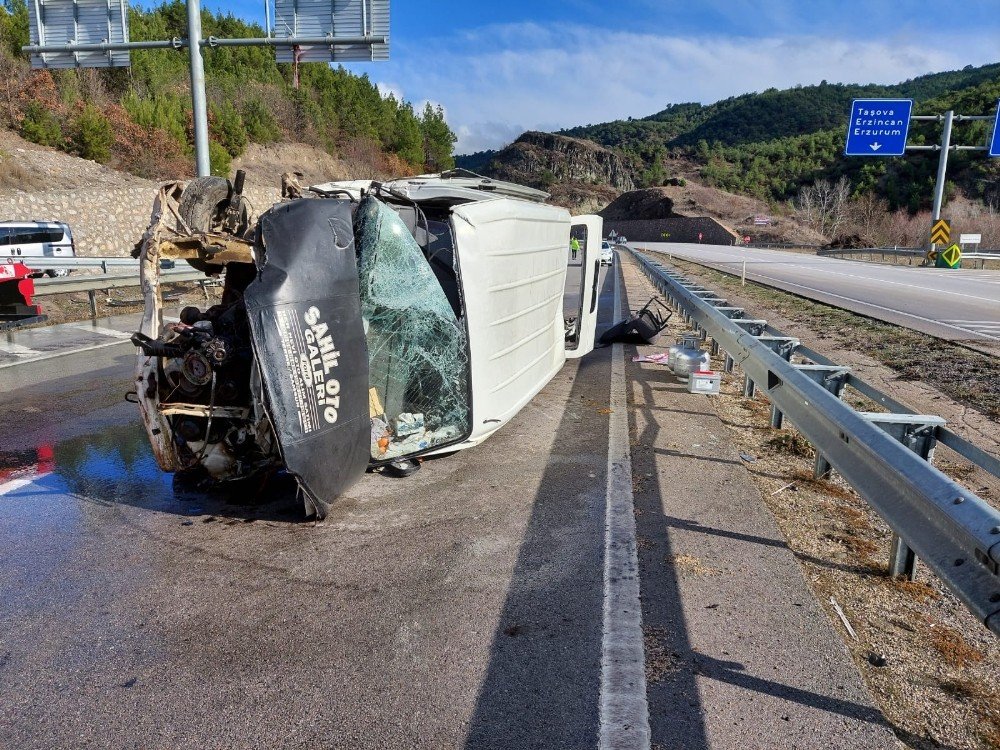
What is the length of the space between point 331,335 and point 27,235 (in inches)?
836

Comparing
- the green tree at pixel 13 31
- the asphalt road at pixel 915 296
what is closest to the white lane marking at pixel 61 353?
the asphalt road at pixel 915 296

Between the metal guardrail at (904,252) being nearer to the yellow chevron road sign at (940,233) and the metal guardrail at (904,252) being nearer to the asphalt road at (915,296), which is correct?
the yellow chevron road sign at (940,233)

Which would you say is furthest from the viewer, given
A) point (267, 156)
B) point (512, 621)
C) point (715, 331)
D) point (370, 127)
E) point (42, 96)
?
point (370, 127)

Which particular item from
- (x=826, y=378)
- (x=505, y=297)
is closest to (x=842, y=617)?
(x=826, y=378)

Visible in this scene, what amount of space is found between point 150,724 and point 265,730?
15.8 inches

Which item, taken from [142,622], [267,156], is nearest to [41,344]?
[142,622]

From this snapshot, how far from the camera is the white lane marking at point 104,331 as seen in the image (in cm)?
1105

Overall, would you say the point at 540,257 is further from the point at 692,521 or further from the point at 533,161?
the point at 533,161

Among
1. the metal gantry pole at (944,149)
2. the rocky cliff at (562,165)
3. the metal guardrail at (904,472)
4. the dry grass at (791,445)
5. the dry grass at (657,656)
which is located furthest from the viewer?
the rocky cliff at (562,165)

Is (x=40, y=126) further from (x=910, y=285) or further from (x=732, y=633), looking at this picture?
(x=732, y=633)

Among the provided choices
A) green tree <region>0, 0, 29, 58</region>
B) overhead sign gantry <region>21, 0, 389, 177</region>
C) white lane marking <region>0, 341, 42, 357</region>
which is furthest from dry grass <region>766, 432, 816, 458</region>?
green tree <region>0, 0, 29, 58</region>

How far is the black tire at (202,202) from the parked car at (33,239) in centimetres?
1800

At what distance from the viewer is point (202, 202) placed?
4.46 m

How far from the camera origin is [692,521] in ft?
12.9
